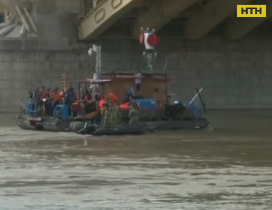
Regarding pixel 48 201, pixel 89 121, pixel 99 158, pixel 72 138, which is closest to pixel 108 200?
pixel 48 201

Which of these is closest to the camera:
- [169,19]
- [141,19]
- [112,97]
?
[112,97]

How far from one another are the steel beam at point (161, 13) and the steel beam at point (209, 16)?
2.07 m

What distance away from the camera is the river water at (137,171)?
17.1m

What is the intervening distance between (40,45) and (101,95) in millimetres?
15777

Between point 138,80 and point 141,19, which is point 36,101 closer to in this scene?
point 138,80

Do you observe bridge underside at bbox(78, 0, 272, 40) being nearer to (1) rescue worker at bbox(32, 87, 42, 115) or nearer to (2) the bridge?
(2) the bridge

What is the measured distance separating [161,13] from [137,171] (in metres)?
27.9

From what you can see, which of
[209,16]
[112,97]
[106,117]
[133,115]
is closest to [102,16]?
[209,16]

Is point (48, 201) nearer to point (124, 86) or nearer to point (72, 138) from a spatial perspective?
point (72, 138)

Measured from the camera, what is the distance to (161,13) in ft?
161

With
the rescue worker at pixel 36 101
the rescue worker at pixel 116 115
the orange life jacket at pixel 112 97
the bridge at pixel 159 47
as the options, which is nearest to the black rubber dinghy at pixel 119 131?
the rescue worker at pixel 116 115

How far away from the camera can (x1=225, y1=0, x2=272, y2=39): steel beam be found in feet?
167

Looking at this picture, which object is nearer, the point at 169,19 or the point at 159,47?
the point at 169,19

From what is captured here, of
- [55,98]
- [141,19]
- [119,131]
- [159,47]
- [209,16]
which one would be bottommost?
[119,131]
